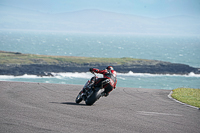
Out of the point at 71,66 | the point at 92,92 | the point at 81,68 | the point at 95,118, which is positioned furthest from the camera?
the point at 71,66

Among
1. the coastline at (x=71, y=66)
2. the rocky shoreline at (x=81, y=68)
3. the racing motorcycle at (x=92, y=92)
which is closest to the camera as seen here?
the racing motorcycle at (x=92, y=92)

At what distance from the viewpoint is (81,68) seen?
72.9m

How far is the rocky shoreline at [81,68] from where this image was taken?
64175 mm

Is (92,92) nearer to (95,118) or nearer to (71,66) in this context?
(95,118)

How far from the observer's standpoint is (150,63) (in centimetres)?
8181

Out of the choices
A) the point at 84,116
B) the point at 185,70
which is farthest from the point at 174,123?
the point at 185,70

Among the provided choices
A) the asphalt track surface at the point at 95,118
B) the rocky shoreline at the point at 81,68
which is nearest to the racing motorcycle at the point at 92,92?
the asphalt track surface at the point at 95,118

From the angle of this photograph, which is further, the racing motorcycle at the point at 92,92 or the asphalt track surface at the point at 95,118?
the racing motorcycle at the point at 92,92

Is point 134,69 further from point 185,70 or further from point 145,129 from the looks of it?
point 145,129

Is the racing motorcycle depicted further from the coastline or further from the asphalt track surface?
the coastline

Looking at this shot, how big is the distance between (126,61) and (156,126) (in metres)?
74.2

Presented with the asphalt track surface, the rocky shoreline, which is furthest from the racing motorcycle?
the rocky shoreline

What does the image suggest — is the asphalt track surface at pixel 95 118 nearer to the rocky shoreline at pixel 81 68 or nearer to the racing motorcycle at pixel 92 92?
the racing motorcycle at pixel 92 92

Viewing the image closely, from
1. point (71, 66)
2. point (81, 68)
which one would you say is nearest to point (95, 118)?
point (81, 68)
